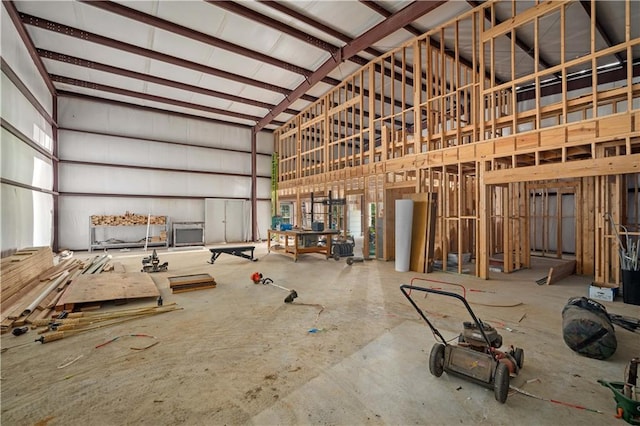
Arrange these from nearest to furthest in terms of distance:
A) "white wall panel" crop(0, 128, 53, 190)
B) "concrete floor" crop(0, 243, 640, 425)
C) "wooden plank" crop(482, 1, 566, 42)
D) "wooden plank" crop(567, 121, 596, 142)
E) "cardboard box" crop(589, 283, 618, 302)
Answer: "concrete floor" crop(0, 243, 640, 425), "cardboard box" crop(589, 283, 618, 302), "wooden plank" crop(567, 121, 596, 142), "wooden plank" crop(482, 1, 566, 42), "white wall panel" crop(0, 128, 53, 190)

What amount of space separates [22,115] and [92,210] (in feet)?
18.6

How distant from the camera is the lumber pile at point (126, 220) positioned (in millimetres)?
11898

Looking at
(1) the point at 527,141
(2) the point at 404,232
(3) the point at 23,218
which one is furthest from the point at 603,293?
(3) the point at 23,218

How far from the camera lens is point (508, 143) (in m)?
6.33

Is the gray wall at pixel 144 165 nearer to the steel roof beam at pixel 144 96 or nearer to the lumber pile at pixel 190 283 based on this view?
the steel roof beam at pixel 144 96

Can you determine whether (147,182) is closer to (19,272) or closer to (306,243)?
(19,272)

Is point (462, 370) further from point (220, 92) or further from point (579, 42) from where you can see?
point (220, 92)

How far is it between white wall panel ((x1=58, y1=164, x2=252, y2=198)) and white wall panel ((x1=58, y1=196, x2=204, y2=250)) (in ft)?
1.14

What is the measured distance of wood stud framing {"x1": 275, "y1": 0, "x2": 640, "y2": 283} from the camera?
17.9 feet

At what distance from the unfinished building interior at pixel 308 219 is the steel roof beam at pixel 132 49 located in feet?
0.19

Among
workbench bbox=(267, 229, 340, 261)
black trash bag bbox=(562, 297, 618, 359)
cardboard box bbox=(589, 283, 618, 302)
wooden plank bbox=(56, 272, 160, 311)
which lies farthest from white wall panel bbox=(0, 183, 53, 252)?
cardboard box bbox=(589, 283, 618, 302)

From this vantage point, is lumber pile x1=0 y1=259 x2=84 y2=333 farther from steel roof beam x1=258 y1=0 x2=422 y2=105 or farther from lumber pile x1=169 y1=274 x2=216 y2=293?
steel roof beam x1=258 y1=0 x2=422 y2=105

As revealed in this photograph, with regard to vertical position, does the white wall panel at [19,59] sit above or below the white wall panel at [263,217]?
above

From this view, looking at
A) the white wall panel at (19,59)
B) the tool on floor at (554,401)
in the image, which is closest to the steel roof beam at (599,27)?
the tool on floor at (554,401)
